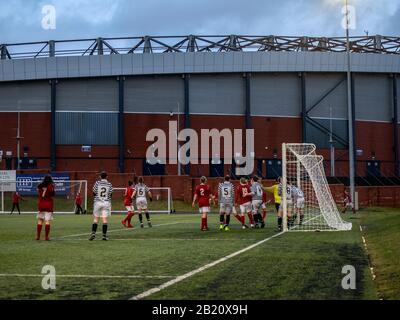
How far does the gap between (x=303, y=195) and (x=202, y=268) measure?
671 inches

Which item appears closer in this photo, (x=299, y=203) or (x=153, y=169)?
(x=299, y=203)

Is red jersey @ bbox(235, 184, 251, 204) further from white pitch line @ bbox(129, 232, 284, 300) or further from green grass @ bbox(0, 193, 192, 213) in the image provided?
green grass @ bbox(0, 193, 192, 213)

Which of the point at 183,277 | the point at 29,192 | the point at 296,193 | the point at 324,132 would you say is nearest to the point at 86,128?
the point at 29,192

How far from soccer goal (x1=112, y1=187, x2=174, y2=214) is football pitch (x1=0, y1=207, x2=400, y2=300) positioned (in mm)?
32683

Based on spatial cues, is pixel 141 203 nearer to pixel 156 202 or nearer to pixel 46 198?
pixel 46 198

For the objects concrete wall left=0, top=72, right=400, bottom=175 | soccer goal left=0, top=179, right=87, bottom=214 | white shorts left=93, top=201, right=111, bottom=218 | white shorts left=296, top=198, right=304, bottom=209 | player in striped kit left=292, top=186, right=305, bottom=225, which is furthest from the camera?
concrete wall left=0, top=72, right=400, bottom=175

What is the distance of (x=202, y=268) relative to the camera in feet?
37.9

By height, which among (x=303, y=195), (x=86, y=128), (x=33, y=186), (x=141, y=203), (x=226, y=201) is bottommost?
(x=141, y=203)

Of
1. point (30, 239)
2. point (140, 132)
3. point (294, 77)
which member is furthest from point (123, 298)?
point (294, 77)

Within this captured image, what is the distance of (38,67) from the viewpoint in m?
67.4

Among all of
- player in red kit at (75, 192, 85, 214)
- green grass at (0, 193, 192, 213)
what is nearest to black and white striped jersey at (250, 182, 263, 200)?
player in red kit at (75, 192, 85, 214)

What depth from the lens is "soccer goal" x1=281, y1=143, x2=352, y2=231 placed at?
2372 cm

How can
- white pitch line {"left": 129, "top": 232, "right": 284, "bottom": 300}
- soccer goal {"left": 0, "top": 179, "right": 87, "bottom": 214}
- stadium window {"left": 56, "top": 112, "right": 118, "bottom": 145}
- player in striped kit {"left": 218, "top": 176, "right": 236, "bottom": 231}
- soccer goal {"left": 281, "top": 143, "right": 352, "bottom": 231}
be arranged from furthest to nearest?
stadium window {"left": 56, "top": 112, "right": 118, "bottom": 145}, soccer goal {"left": 0, "top": 179, "right": 87, "bottom": 214}, player in striped kit {"left": 218, "top": 176, "right": 236, "bottom": 231}, soccer goal {"left": 281, "top": 143, "right": 352, "bottom": 231}, white pitch line {"left": 129, "top": 232, "right": 284, "bottom": 300}

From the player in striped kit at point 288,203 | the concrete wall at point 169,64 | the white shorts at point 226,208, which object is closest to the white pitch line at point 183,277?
the white shorts at point 226,208
